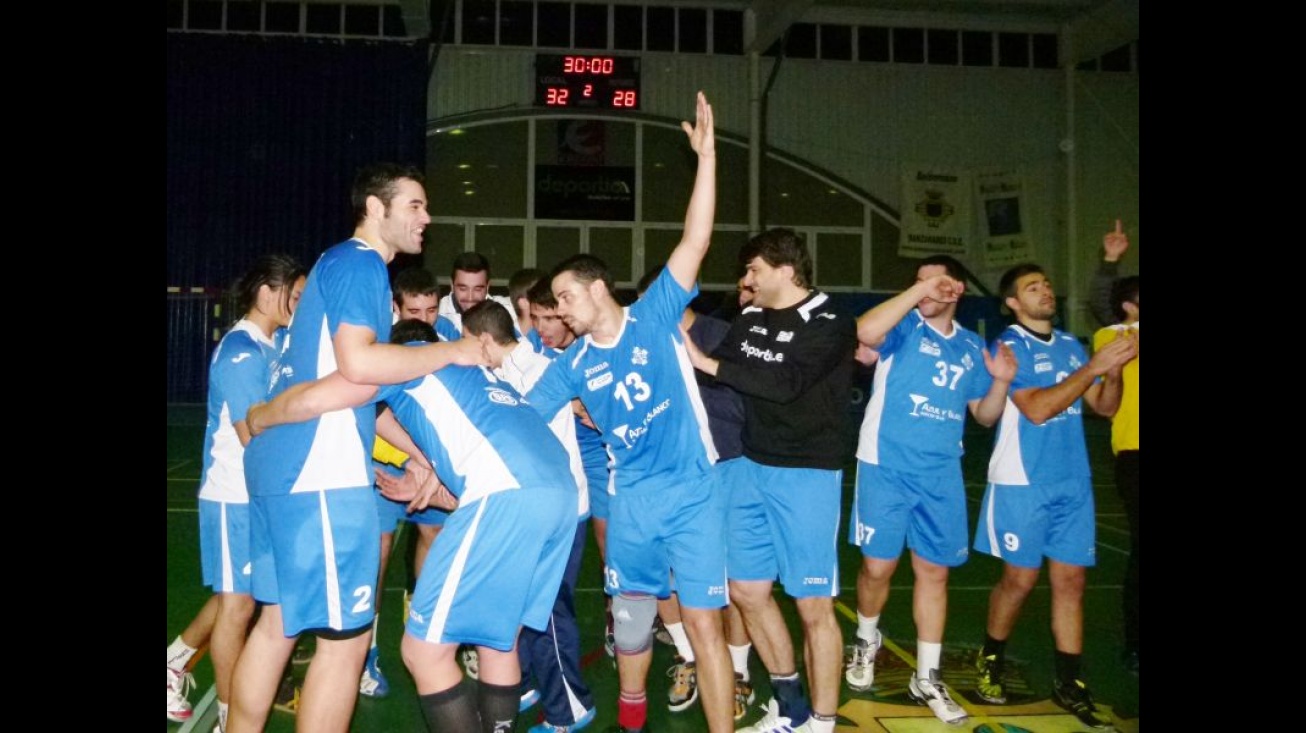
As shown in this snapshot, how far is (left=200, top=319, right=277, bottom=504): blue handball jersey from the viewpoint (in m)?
3.57

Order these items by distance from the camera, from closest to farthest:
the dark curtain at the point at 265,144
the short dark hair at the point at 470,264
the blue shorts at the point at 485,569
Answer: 1. the blue shorts at the point at 485,569
2. the short dark hair at the point at 470,264
3. the dark curtain at the point at 265,144

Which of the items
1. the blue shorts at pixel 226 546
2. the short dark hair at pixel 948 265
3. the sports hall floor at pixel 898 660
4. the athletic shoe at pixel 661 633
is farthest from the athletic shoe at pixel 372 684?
the short dark hair at pixel 948 265

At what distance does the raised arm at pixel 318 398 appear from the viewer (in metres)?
2.84

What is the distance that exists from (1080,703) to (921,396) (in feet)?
5.11

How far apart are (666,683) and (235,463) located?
235cm

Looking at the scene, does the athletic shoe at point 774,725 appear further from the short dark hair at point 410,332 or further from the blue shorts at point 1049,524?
the short dark hair at point 410,332

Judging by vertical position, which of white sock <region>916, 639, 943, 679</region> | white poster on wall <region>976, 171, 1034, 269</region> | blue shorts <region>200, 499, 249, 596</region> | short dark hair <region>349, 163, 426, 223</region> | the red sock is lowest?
the red sock

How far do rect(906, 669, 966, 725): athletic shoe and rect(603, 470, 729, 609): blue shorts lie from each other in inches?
52.9

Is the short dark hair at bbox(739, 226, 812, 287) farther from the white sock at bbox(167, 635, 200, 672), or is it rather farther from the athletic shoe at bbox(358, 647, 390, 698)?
the white sock at bbox(167, 635, 200, 672)

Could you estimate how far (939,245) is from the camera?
1872 cm

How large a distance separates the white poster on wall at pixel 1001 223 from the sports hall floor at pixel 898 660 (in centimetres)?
1151

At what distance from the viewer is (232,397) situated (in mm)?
3568

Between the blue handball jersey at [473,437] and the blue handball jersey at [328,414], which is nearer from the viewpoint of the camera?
the blue handball jersey at [328,414]

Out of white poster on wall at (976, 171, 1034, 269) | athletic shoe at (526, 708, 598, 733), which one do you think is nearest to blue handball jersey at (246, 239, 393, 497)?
athletic shoe at (526, 708, 598, 733)
